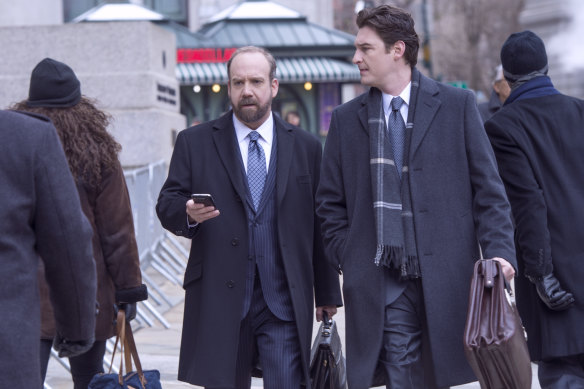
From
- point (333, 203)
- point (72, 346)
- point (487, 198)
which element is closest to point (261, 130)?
point (333, 203)

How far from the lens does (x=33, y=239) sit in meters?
3.37

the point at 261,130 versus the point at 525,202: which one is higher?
the point at 261,130

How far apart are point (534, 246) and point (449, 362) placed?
0.85 m

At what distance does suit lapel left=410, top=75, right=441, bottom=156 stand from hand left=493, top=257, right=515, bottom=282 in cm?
57

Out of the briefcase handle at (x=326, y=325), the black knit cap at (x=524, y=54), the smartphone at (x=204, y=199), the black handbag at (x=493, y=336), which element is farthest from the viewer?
the black knit cap at (x=524, y=54)

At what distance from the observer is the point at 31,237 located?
336 centimetres

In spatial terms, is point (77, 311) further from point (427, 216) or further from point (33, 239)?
point (427, 216)

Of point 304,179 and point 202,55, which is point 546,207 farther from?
point 202,55

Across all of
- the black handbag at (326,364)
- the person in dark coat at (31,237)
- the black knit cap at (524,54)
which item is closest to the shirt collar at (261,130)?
the black handbag at (326,364)

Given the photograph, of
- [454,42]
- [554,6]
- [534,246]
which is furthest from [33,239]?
[454,42]

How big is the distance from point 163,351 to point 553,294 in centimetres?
A: 448

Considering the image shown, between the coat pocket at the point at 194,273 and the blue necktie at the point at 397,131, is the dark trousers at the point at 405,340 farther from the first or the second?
the coat pocket at the point at 194,273

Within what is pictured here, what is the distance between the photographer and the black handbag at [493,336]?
177 inches

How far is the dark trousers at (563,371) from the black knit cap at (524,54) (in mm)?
1384
